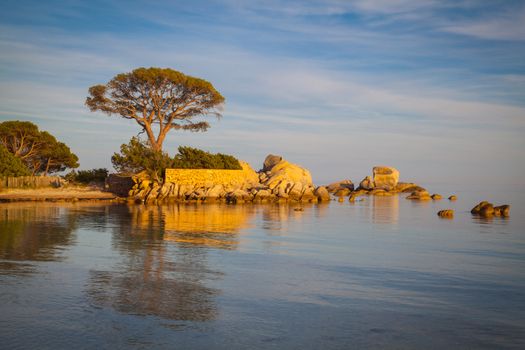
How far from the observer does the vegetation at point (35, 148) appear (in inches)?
1944

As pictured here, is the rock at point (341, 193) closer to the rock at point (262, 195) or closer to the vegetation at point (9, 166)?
the rock at point (262, 195)

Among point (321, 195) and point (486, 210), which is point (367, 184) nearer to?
point (321, 195)

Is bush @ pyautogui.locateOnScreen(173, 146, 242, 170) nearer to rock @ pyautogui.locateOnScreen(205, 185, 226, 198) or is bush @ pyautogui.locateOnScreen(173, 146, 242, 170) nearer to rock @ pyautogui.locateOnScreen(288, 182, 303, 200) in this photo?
rock @ pyautogui.locateOnScreen(205, 185, 226, 198)

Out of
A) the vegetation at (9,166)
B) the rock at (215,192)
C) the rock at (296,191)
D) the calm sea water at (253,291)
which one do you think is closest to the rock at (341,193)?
the rock at (296,191)

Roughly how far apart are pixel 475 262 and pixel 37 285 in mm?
11827

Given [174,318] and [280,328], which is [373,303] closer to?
[280,328]

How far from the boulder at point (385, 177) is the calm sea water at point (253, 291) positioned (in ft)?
168

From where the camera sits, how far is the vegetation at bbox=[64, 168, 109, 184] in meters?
50.7

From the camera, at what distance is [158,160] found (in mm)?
45156

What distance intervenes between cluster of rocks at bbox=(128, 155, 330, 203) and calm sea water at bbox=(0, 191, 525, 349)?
22.0 metres

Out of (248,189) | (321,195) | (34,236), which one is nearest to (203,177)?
(248,189)

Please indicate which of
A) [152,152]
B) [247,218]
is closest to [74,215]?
[247,218]

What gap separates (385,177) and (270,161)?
21.9 meters

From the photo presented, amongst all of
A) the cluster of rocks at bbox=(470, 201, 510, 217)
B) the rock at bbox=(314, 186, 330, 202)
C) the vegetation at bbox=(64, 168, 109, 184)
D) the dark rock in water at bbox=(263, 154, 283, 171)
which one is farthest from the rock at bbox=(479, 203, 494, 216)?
the vegetation at bbox=(64, 168, 109, 184)
